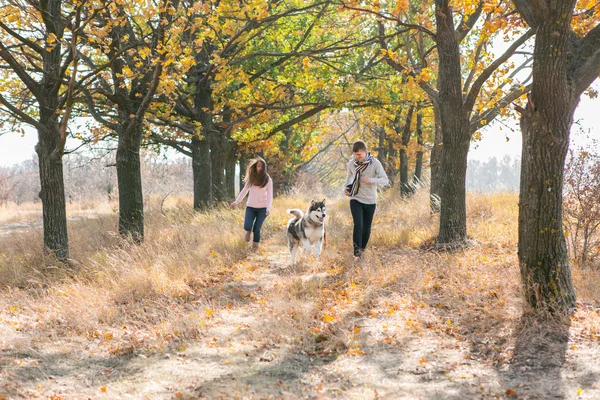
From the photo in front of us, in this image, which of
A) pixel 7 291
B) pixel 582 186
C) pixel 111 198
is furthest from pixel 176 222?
pixel 111 198

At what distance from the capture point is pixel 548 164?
5375 mm

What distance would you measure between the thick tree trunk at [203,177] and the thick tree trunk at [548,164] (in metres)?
11.1

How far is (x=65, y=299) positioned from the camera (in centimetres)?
708

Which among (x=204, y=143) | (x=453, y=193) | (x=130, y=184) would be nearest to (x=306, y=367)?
(x=453, y=193)

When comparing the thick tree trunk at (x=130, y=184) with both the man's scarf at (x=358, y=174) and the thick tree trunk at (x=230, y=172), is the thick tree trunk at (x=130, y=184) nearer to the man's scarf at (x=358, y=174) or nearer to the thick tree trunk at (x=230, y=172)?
the man's scarf at (x=358, y=174)

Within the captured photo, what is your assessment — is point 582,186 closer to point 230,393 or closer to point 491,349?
point 491,349

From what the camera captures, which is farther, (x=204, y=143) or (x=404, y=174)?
(x=404, y=174)

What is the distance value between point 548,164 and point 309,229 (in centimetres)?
407

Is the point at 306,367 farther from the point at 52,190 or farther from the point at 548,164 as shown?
the point at 52,190

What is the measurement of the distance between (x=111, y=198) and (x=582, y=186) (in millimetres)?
23980

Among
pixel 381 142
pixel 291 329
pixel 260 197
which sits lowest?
pixel 291 329

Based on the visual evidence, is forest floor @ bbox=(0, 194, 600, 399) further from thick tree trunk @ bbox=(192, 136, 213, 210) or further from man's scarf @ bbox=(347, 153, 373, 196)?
thick tree trunk @ bbox=(192, 136, 213, 210)

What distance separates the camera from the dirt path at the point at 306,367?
13.7 feet

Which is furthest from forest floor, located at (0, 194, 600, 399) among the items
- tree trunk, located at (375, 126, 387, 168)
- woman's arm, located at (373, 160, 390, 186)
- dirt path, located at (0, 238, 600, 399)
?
tree trunk, located at (375, 126, 387, 168)
